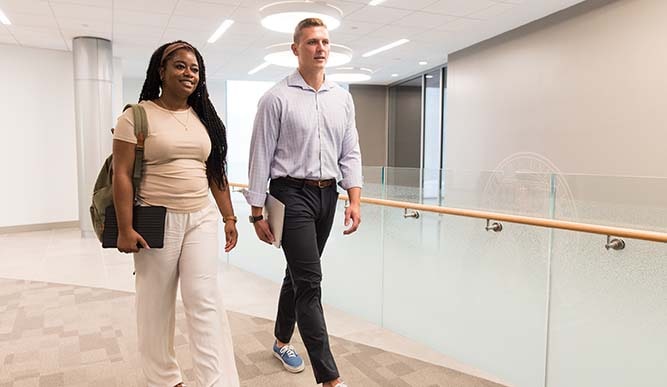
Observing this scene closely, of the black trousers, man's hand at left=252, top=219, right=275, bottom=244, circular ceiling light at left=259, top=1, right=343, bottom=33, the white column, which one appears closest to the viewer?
the black trousers

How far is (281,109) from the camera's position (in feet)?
7.65

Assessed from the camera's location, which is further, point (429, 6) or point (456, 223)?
point (429, 6)

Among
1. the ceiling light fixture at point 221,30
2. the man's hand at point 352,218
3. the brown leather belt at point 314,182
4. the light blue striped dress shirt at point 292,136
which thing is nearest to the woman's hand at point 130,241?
the light blue striped dress shirt at point 292,136

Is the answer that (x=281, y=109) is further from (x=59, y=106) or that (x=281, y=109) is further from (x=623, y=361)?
(x=59, y=106)

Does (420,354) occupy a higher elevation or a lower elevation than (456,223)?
lower

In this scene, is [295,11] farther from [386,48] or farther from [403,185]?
[386,48]

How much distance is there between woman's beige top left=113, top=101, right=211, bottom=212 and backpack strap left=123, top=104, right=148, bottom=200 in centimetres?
1

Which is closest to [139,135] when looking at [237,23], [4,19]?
[237,23]

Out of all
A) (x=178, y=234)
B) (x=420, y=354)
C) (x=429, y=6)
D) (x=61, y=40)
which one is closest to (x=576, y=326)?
(x=420, y=354)

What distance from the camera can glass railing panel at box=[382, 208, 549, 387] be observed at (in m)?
2.79

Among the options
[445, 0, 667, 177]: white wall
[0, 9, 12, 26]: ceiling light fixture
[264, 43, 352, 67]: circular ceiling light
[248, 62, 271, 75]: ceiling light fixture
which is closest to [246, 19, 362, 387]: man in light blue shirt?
[445, 0, 667, 177]: white wall

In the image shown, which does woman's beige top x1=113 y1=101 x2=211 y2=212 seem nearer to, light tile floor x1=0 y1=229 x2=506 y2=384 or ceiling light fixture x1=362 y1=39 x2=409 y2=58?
light tile floor x1=0 y1=229 x2=506 y2=384

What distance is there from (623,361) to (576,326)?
0.81 ft

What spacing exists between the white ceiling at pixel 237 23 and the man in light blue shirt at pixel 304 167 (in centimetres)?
422
